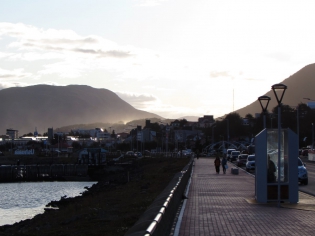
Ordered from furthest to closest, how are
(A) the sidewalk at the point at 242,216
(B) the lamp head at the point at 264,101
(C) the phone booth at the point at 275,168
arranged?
(B) the lamp head at the point at 264,101 < (C) the phone booth at the point at 275,168 < (A) the sidewalk at the point at 242,216

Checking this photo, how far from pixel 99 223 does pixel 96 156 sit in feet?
280

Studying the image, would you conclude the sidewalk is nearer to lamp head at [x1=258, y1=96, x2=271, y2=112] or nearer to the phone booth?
the phone booth

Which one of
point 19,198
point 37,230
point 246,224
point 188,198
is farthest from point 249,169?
point 246,224

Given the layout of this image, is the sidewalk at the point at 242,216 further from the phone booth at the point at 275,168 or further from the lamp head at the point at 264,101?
the lamp head at the point at 264,101

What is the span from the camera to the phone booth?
806 inches

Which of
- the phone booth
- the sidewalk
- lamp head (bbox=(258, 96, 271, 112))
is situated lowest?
the sidewalk

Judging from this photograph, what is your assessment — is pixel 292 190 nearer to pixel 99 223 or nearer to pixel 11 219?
pixel 99 223

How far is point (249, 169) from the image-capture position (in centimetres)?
4888

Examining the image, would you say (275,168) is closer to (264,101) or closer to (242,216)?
(264,101)

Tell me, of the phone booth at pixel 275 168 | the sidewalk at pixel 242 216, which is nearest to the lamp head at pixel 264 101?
the phone booth at pixel 275 168

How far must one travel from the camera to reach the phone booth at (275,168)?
67.2ft

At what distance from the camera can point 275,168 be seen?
2069cm

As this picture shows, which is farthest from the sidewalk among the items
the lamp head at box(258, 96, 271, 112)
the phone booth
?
the lamp head at box(258, 96, 271, 112)

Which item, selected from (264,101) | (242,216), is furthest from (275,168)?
(242,216)
